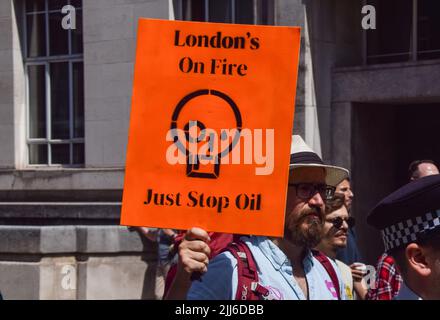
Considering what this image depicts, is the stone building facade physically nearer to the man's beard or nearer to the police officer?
the man's beard

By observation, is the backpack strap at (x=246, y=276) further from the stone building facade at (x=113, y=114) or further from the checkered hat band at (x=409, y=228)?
the stone building facade at (x=113, y=114)

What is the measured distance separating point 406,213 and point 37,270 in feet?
22.4

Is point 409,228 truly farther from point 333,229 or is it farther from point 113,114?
point 113,114

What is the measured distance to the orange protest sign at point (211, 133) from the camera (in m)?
3.38

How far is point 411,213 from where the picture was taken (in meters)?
2.87

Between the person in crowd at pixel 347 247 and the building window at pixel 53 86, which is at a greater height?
the building window at pixel 53 86

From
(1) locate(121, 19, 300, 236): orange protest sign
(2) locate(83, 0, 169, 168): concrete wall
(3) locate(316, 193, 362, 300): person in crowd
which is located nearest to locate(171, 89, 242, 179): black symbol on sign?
(1) locate(121, 19, 300, 236): orange protest sign

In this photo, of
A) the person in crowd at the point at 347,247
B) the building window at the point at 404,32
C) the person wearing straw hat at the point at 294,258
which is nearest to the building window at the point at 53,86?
the building window at the point at 404,32

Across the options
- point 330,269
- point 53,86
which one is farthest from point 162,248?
point 53,86

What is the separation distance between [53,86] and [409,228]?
38.8ft

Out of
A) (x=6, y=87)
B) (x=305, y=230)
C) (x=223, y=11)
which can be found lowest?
(x=305, y=230)

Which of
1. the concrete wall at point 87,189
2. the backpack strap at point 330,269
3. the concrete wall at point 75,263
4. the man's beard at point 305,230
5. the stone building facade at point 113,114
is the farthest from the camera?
the stone building facade at point 113,114

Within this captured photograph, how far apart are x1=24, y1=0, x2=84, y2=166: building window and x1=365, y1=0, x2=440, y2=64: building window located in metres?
4.59

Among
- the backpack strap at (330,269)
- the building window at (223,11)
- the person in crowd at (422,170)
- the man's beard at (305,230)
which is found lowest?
the backpack strap at (330,269)
